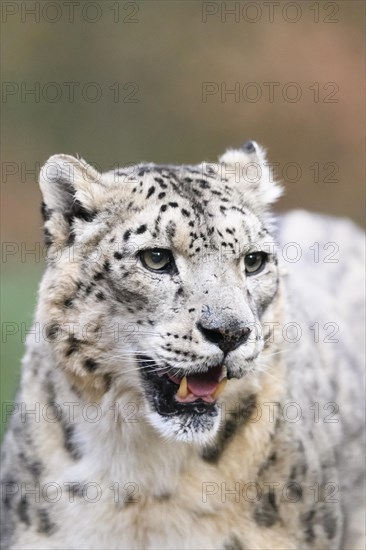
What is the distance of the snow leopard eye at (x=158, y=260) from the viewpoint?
4188 mm

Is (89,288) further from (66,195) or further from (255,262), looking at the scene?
(255,262)

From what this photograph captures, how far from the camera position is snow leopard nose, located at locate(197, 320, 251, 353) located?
3.95 metres

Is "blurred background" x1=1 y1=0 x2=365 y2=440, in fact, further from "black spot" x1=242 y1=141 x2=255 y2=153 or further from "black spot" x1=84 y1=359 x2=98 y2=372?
"black spot" x1=84 y1=359 x2=98 y2=372

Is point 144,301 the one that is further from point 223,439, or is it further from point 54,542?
point 54,542

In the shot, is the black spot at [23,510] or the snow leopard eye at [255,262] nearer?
the snow leopard eye at [255,262]

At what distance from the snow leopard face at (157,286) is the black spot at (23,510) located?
0.62 meters

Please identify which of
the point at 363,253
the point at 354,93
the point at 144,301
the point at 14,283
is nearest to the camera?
the point at 144,301

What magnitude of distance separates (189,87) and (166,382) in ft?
41.7

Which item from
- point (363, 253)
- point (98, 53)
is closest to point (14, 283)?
point (363, 253)

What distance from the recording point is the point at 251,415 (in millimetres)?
4672

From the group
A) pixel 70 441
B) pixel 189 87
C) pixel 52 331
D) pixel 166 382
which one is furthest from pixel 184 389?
pixel 189 87

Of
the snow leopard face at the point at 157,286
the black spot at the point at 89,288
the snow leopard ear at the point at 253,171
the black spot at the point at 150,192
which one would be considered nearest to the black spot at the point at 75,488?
the snow leopard face at the point at 157,286

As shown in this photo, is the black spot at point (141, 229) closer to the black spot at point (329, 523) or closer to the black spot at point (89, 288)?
the black spot at point (89, 288)

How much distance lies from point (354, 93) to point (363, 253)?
938 centimetres
